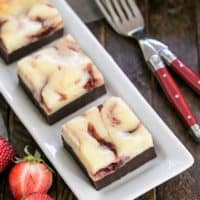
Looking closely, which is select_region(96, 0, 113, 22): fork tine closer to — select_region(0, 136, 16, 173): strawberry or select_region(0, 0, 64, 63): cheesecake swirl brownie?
select_region(0, 0, 64, 63): cheesecake swirl brownie

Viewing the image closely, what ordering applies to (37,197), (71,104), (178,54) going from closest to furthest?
(37,197) < (71,104) < (178,54)

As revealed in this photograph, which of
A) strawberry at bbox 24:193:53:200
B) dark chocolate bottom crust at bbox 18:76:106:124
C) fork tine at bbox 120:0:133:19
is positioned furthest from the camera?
fork tine at bbox 120:0:133:19

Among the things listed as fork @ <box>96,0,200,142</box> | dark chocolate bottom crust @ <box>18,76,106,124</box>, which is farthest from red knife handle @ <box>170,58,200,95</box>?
dark chocolate bottom crust @ <box>18,76,106,124</box>

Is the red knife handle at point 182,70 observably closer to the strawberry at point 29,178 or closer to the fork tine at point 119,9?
the fork tine at point 119,9

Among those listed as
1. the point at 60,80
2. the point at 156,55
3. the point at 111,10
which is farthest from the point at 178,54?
the point at 60,80

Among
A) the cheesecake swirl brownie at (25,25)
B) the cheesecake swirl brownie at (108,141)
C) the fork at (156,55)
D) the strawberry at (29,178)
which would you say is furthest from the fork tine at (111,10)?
the strawberry at (29,178)

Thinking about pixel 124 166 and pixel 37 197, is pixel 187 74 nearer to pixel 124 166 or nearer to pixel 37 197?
pixel 124 166

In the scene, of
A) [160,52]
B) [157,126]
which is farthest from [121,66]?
[157,126]
